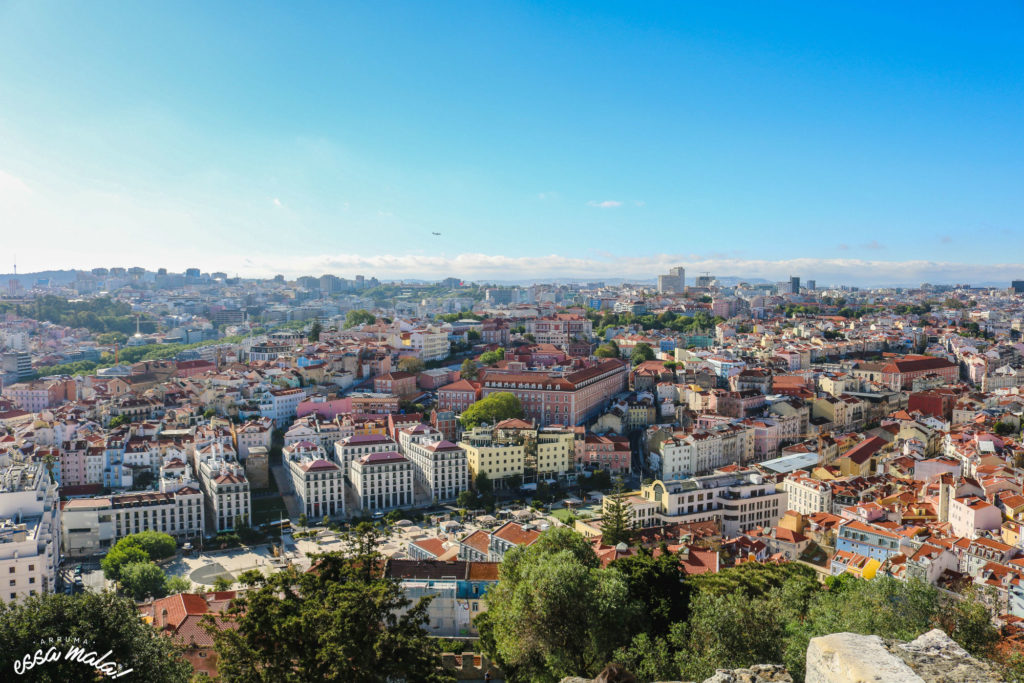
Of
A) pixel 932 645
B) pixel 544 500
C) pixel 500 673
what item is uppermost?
pixel 932 645

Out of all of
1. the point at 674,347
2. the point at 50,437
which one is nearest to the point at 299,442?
the point at 50,437

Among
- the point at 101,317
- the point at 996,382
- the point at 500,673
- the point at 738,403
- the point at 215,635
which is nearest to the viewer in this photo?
the point at 215,635

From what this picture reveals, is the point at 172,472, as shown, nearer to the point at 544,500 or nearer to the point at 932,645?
the point at 544,500

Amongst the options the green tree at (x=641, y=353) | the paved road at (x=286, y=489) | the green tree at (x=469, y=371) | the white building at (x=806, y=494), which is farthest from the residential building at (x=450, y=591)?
the green tree at (x=641, y=353)

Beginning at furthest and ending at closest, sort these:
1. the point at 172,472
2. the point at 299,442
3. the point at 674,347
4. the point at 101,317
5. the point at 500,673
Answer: the point at 101,317
the point at 674,347
the point at 299,442
the point at 172,472
the point at 500,673

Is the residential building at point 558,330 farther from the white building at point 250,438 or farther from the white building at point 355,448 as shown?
the white building at point 250,438

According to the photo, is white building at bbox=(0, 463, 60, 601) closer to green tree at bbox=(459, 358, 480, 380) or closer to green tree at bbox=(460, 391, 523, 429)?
green tree at bbox=(460, 391, 523, 429)
